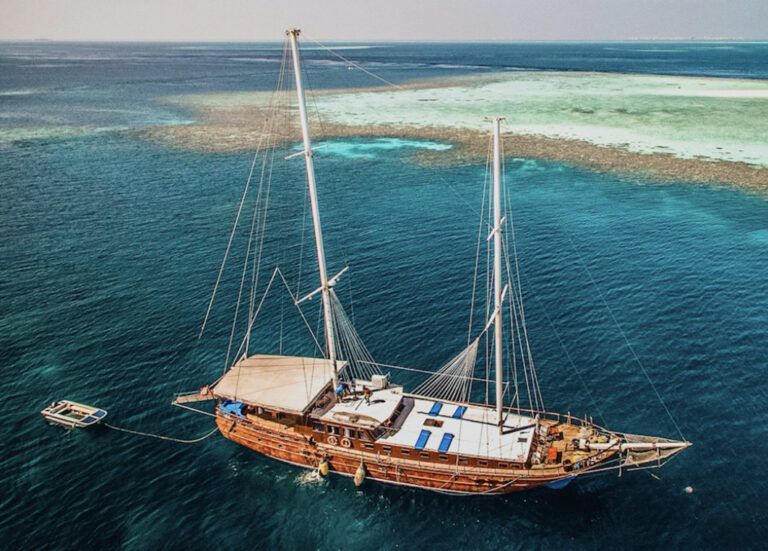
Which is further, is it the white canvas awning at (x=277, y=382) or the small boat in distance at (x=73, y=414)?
the small boat in distance at (x=73, y=414)

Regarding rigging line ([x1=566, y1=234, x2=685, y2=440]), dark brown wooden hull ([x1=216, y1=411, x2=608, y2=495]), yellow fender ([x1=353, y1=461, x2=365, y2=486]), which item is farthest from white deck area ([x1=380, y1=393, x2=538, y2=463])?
rigging line ([x1=566, y1=234, x2=685, y2=440])

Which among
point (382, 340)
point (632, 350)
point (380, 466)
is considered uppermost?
point (632, 350)

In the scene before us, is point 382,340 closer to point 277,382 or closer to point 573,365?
point 277,382

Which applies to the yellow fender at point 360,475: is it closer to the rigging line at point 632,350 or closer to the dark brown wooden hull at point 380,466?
the dark brown wooden hull at point 380,466

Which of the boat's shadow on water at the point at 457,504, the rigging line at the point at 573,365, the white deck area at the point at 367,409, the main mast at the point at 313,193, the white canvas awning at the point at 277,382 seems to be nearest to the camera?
the boat's shadow on water at the point at 457,504

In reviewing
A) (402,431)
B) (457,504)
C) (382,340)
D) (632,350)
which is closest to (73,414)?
(402,431)

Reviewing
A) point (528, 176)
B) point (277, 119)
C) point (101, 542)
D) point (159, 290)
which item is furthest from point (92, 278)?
point (277, 119)

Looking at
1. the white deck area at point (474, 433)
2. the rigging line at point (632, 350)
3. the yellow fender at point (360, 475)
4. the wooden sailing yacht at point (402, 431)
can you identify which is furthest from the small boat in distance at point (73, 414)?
the rigging line at point (632, 350)

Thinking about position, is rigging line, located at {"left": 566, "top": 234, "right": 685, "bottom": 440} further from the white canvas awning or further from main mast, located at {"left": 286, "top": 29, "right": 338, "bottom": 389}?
main mast, located at {"left": 286, "top": 29, "right": 338, "bottom": 389}
